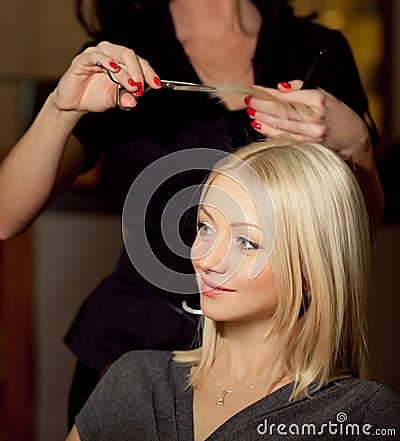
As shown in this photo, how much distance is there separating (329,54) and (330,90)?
44mm

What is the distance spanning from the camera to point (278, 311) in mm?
915

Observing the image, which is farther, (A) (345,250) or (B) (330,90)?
(B) (330,90)

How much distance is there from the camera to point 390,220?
7.23ft

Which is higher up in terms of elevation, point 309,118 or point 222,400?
point 309,118

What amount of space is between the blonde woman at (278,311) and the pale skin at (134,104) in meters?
0.04

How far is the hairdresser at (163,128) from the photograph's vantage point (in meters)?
1.00

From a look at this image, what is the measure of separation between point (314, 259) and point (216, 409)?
0.64ft

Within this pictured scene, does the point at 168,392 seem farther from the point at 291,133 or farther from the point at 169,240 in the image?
the point at 291,133

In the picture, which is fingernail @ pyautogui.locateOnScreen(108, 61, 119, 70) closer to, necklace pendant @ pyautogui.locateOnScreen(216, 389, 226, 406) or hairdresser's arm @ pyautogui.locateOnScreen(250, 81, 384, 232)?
hairdresser's arm @ pyautogui.locateOnScreen(250, 81, 384, 232)

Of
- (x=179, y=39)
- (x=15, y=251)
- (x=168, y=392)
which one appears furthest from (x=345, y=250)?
(x=15, y=251)

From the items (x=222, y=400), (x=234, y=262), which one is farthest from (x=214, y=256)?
(x=222, y=400)

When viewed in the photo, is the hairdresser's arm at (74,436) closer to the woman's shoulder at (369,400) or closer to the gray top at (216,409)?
the gray top at (216,409)

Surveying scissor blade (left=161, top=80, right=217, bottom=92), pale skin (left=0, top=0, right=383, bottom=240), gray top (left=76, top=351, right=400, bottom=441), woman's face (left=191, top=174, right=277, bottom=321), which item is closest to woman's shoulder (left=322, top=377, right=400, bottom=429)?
gray top (left=76, top=351, right=400, bottom=441)

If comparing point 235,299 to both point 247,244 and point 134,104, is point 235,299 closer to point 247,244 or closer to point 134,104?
point 247,244
